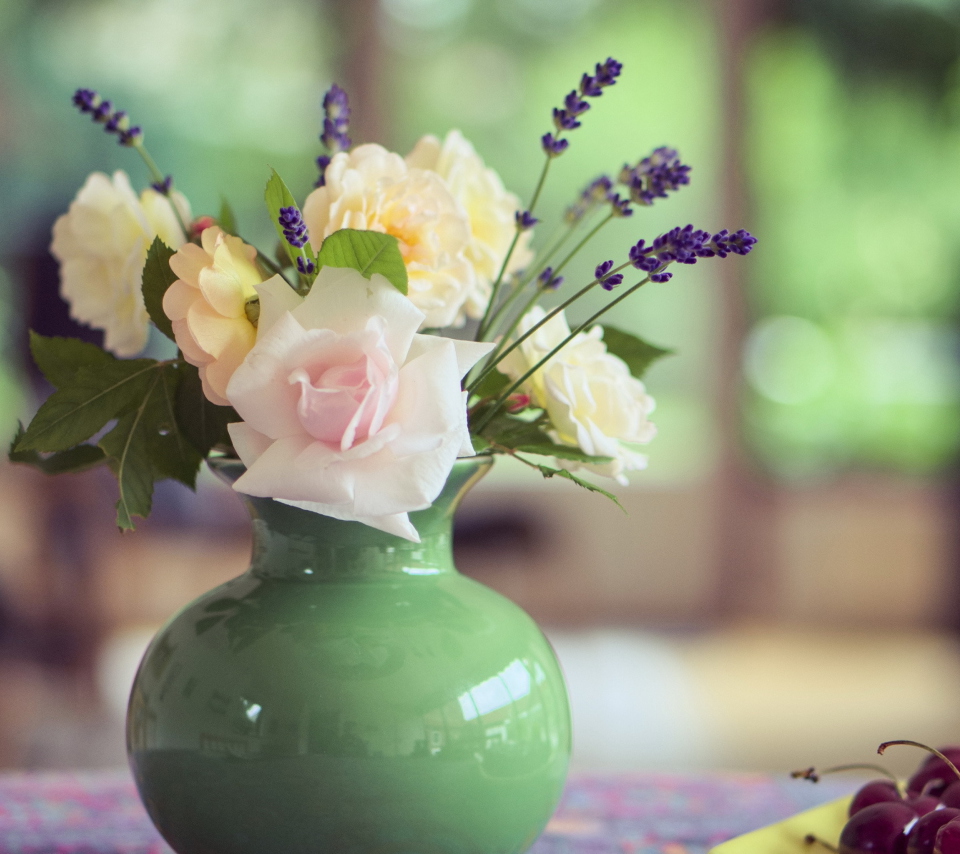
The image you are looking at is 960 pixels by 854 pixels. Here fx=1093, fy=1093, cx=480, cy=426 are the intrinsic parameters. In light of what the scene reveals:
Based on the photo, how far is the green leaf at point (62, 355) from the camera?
65 centimetres

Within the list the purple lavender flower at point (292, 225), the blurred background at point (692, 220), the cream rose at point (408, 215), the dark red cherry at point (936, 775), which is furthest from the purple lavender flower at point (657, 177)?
the blurred background at point (692, 220)

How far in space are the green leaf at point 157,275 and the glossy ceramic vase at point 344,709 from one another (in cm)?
11

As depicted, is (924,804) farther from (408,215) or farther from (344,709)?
(408,215)

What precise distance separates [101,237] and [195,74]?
415 cm

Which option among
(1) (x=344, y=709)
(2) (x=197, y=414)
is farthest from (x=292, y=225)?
(1) (x=344, y=709)

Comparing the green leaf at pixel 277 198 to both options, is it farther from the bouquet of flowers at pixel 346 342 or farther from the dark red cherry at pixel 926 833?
the dark red cherry at pixel 926 833

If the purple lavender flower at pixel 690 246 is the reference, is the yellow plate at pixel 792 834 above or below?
below

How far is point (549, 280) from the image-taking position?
685 mm

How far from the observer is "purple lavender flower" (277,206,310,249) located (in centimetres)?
53

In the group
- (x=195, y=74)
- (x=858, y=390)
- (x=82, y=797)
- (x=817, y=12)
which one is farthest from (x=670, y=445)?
(x=82, y=797)

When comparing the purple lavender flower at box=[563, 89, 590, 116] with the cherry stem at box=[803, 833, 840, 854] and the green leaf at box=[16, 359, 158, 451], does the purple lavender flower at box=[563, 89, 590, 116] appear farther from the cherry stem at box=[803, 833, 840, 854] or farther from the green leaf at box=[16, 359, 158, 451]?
the cherry stem at box=[803, 833, 840, 854]

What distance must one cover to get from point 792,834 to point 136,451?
487mm

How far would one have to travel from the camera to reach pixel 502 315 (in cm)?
71

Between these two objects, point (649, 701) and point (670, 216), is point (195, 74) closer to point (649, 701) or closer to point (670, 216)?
point (670, 216)
